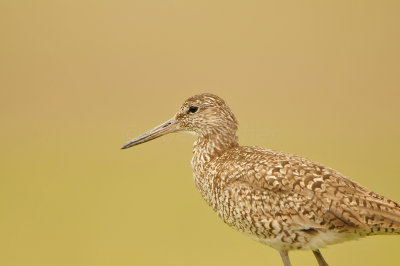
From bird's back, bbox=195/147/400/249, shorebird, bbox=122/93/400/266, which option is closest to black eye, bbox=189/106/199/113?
shorebird, bbox=122/93/400/266

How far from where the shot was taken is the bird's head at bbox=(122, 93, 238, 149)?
775 cm

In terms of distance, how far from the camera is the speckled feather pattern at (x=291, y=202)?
19.8 ft

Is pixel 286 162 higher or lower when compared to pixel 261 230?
higher

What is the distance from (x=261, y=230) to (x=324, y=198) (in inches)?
31.1

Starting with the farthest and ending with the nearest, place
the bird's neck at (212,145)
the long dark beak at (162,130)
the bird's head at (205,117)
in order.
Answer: the long dark beak at (162,130) → the bird's head at (205,117) → the bird's neck at (212,145)

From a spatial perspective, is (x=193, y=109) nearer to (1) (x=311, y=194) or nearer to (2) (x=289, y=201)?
(2) (x=289, y=201)

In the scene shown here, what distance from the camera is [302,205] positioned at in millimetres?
6207

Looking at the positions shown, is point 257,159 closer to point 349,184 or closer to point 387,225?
point 349,184

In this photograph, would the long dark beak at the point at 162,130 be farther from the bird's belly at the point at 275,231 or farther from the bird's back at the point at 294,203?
the bird's belly at the point at 275,231

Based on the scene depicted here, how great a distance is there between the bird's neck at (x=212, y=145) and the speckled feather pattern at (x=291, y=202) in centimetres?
33

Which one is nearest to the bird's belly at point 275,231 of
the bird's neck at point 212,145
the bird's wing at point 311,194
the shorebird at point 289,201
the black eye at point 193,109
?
the shorebird at point 289,201

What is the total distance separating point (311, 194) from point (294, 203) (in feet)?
0.64

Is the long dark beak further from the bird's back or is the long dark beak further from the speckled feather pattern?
the bird's back

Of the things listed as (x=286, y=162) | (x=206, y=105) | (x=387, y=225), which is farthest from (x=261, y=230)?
(x=206, y=105)
